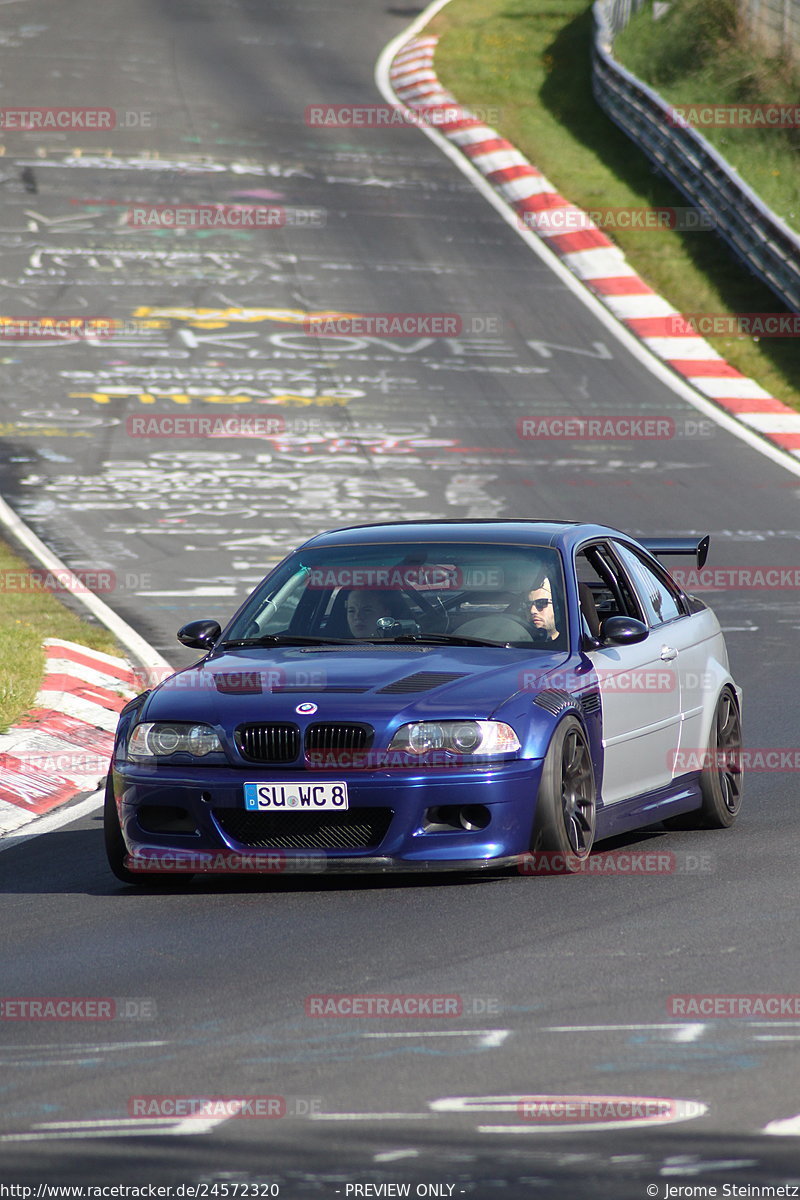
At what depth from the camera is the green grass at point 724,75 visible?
2794cm

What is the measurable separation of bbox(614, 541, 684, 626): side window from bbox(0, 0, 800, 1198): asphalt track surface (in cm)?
106

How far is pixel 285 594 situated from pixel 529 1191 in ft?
15.7

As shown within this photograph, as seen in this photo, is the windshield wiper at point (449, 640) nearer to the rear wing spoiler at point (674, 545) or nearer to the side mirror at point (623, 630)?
the side mirror at point (623, 630)

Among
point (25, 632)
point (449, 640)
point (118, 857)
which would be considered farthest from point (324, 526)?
point (118, 857)

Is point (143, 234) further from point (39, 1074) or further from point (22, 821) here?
point (39, 1074)

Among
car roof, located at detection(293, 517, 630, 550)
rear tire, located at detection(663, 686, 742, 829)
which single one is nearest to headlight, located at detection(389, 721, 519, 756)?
car roof, located at detection(293, 517, 630, 550)

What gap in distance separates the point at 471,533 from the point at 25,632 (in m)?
5.61

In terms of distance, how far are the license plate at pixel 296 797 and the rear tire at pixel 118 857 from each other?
575 mm

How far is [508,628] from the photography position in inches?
327

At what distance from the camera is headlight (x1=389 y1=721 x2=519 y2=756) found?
7344 millimetres

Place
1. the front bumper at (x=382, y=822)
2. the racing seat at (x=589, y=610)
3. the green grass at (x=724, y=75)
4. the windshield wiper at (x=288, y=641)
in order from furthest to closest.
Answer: the green grass at (x=724, y=75)
the racing seat at (x=589, y=610)
the windshield wiper at (x=288, y=641)
the front bumper at (x=382, y=822)

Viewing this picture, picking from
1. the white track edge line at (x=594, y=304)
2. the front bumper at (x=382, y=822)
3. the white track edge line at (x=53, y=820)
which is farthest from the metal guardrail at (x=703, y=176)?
the front bumper at (x=382, y=822)

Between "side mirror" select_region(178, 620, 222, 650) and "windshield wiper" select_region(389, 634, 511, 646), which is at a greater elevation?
"windshield wiper" select_region(389, 634, 511, 646)

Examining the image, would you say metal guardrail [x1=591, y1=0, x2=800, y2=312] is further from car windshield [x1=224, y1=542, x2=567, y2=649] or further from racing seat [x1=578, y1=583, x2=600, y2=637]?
car windshield [x1=224, y1=542, x2=567, y2=649]
